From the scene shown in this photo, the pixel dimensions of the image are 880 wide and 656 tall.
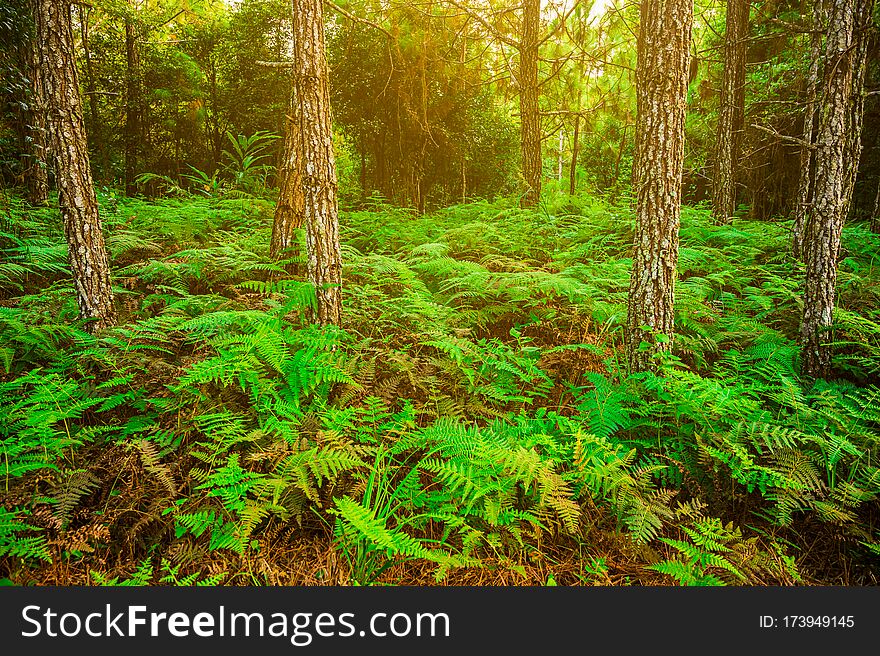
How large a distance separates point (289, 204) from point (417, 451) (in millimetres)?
3494

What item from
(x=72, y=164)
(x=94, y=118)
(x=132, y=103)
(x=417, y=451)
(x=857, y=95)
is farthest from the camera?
(x=132, y=103)

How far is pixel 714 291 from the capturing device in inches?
207

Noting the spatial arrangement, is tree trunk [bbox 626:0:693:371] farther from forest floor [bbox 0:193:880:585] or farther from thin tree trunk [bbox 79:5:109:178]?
thin tree trunk [bbox 79:5:109:178]

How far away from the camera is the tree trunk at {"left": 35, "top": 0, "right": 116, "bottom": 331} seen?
12.3ft

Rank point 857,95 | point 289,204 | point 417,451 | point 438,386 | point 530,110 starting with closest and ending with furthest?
1. point 417,451
2. point 438,386
3. point 857,95
4. point 289,204
5. point 530,110

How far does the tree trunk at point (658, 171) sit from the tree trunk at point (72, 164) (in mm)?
4630

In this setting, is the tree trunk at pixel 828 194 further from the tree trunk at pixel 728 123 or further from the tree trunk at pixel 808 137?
the tree trunk at pixel 728 123

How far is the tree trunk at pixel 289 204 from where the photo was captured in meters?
5.24

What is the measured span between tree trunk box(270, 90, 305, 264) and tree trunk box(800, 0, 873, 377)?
5.04 m

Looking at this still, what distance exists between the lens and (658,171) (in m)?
3.44

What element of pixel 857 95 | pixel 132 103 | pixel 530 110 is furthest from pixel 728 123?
pixel 132 103

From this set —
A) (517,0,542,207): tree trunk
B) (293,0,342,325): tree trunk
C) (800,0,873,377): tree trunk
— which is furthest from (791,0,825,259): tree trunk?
(293,0,342,325): tree trunk

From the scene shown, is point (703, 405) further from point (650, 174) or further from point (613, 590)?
point (650, 174)

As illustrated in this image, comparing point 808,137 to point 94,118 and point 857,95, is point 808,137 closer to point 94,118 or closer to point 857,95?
point 857,95
